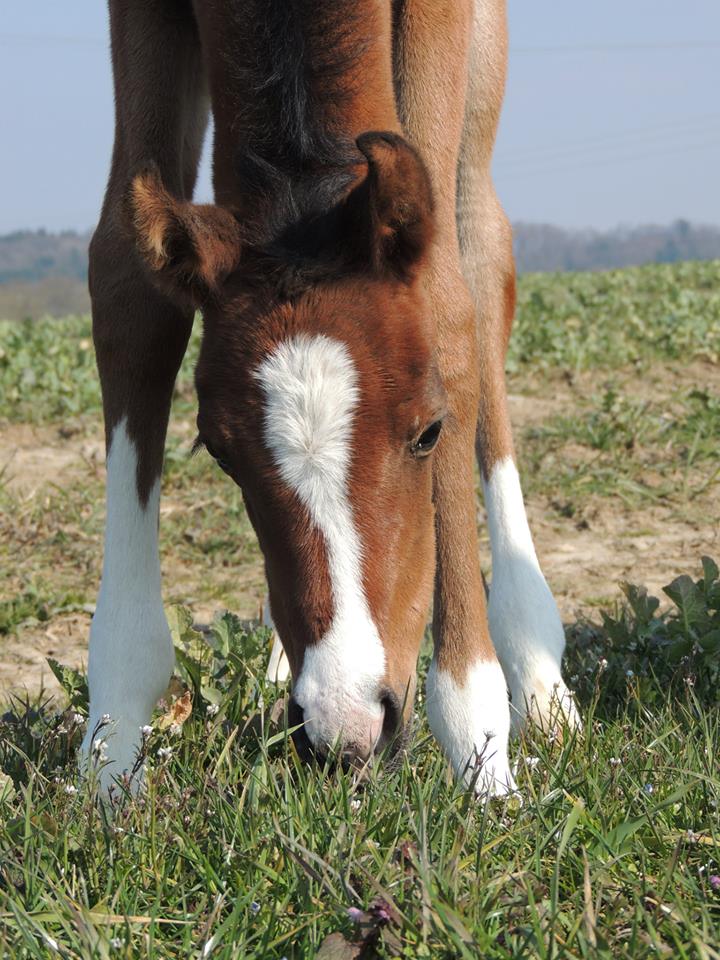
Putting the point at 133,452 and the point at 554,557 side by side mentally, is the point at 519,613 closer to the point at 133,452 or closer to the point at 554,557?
the point at 133,452

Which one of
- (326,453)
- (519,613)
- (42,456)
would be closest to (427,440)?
(326,453)

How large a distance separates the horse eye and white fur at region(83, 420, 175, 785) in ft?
2.90

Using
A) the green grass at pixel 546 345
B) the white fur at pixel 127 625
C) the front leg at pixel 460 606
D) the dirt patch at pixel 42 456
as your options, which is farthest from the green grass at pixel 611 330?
the white fur at pixel 127 625

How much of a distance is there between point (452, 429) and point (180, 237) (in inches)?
34.0

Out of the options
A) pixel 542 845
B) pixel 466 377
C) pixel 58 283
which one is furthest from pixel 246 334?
pixel 58 283

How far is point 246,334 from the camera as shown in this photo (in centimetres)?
254

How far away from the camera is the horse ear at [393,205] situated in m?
2.49

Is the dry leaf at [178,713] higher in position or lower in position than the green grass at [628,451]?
lower

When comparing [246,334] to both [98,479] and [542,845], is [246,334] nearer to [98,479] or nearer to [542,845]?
[542,845]

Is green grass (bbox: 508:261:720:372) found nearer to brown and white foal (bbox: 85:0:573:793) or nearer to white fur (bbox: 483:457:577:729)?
white fur (bbox: 483:457:577:729)

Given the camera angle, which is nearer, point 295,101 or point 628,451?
point 295,101

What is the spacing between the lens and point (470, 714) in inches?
114

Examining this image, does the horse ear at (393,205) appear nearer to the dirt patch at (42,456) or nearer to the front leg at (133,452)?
the front leg at (133,452)

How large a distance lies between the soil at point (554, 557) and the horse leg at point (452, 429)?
4.58 ft
